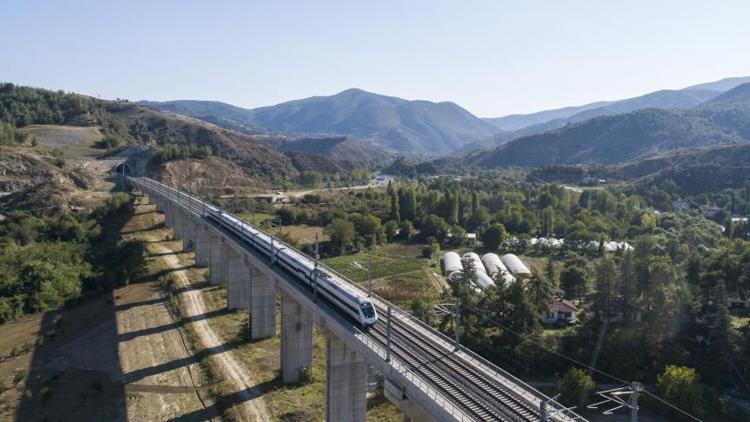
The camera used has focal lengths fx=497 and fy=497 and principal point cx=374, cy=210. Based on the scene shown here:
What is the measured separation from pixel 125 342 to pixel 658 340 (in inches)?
2452

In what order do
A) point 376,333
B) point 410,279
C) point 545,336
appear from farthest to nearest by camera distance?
A: point 410,279
point 545,336
point 376,333

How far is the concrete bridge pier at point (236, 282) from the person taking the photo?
215ft

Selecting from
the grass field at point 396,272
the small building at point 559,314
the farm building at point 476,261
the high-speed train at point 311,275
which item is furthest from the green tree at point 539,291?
the high-speed train at point 311,275

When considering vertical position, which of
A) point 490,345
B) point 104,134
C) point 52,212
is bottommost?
point 490,345

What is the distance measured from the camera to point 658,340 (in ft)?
194

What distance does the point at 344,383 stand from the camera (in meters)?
35.0

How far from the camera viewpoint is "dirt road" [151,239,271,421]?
42688 millimetres

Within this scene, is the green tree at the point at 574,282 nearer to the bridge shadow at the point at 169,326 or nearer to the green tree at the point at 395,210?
the bridge shadow at the point at 169,326

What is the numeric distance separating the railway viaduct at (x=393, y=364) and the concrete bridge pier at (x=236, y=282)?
6.50 meters

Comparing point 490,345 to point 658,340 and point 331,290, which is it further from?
point 331,290

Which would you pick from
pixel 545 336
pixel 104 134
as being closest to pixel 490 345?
pixel 545 336

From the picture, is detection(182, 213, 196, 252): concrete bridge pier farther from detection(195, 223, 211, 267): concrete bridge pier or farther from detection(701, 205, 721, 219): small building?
detection(701, 205, 721, 219): small building

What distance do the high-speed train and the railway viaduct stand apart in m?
0.76

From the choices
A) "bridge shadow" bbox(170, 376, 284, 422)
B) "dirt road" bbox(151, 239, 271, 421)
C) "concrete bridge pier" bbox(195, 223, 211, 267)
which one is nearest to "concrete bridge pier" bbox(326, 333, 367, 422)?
"dirt road" bbox(151, 239, 271, 421)
